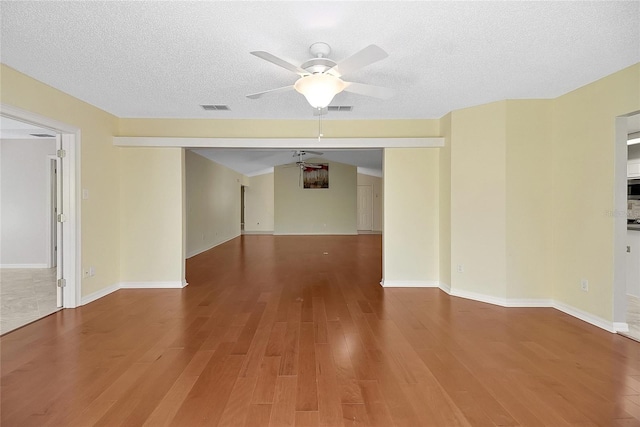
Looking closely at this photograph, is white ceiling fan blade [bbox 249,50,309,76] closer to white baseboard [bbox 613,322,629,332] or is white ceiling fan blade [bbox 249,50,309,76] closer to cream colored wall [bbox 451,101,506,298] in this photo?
cream colored wall [bbox 451,101,506,298]

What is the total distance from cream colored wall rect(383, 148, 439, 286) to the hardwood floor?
0.69m

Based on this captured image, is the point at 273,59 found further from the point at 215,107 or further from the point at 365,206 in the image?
the point at 365,206

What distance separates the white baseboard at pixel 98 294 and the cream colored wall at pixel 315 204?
8.15 metres

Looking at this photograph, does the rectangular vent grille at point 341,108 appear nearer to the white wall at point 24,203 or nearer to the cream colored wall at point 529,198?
the cream colored wall at point 529,198

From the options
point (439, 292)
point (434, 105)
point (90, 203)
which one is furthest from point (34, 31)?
point (439, 292)

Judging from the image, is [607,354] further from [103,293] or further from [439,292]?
[103,293]

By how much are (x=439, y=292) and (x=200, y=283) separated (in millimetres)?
3619

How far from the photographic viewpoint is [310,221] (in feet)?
40.7

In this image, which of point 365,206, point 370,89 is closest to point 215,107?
point 370,89

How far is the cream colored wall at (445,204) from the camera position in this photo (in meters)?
4.12

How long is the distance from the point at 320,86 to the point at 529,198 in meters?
2.97

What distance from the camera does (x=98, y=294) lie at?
12.9ft

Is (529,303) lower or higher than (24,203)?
lower

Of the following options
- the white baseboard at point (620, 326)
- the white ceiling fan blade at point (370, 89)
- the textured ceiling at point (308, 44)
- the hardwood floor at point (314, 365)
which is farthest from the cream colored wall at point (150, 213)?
the white baseboard at point (620, 326)
